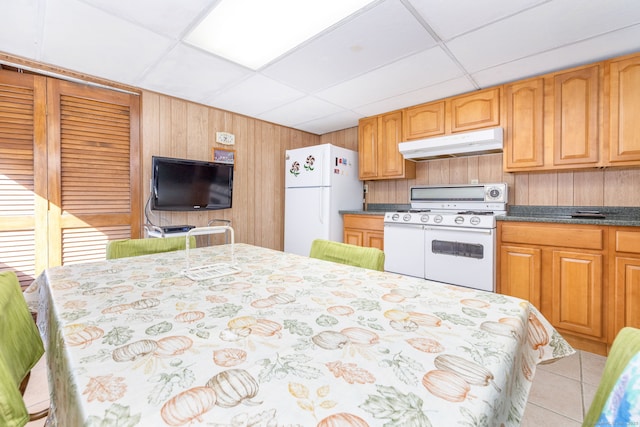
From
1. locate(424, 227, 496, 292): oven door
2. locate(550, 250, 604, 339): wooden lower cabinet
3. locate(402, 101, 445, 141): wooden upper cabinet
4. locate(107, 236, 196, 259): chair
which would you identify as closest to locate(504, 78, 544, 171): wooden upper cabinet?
locate(402, 101, 445, 141): wooden upper cabinet

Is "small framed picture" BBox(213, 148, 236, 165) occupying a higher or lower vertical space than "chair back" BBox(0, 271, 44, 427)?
higher

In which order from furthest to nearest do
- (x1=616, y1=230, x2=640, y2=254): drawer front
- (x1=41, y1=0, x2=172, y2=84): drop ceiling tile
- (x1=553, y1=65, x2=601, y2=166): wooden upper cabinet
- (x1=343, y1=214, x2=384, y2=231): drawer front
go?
(x1=343, y1=214, x2=384, y2=231): drawer front, (x1=553, y1=65, x2=601, y2=166): wooden upper cabinet, (x1=616, y1=230, x2=640, y2=254): drawer front, (x1=41, y1=0, x2=172, y2=84): drop ceiling tile

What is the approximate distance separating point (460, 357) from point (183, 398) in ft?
1.64

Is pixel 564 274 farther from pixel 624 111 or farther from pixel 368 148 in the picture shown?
pixel 368 148

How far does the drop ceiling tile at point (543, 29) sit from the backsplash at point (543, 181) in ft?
3.95

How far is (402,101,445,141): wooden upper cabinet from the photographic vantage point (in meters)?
3.25

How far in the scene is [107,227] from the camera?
9.44ft

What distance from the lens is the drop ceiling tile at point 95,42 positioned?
1872 millimetres

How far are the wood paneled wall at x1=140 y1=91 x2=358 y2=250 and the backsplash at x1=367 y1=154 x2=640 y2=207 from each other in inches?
53.9

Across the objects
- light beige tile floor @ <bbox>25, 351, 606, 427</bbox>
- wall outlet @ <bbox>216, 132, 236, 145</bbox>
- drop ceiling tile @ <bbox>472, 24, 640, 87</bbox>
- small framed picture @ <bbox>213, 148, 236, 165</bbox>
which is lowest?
light beige tile floor @ <bbox>25, 351, 606, 427</bbox>

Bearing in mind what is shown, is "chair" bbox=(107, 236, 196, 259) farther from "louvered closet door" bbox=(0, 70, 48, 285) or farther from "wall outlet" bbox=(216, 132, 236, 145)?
"wall outlet" bbox=(216, 132, 236, 145)

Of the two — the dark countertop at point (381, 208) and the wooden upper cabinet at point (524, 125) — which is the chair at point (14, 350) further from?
the wooden upper cabinet at point (524, 125)

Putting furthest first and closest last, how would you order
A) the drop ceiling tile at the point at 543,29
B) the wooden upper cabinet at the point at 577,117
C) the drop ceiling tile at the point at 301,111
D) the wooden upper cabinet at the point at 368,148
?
1. the wooden upper cabinet at the point at 368,148
2. the drop ceiling tile at the point at 301,111
3. the wooden upper cabinet at the point at 577,117
4. the drop ceiling tile at the point at 543,29

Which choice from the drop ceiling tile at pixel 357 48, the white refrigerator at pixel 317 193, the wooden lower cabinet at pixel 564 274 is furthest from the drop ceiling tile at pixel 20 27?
the wooden lower cabinet at pixel 564 274
